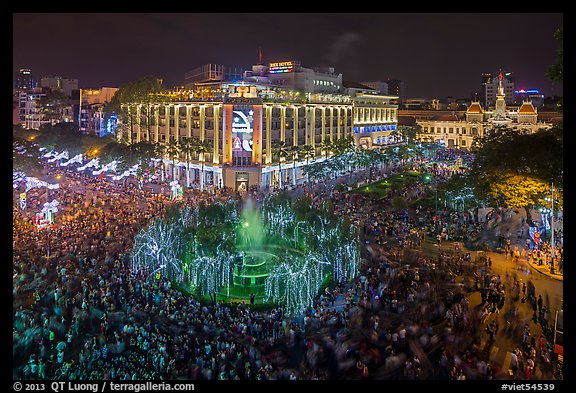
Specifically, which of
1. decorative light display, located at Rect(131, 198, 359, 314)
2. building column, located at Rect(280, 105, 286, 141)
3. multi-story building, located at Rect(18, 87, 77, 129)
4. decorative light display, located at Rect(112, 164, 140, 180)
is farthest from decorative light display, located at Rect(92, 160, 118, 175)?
multi-story building, located at Rect(18, 87, 77, 129)

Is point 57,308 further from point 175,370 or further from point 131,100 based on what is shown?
point 131,100

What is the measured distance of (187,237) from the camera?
115 ft

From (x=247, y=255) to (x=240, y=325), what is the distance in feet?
41.8

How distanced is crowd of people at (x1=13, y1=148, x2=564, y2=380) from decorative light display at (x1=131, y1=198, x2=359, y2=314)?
1472 mm

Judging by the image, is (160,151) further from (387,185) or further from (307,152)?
(387,185)

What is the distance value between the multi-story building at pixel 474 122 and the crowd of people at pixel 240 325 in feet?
326

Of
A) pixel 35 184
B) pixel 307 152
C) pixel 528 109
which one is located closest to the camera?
pixel 35 184

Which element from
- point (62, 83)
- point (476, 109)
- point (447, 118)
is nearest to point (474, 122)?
point (476, 109)

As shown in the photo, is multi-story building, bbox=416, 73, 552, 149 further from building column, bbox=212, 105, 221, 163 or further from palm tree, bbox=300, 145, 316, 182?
building column, bbox=212, 105, 221, 163

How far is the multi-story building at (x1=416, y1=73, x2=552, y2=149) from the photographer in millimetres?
122750

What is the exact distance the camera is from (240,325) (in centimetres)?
2475
